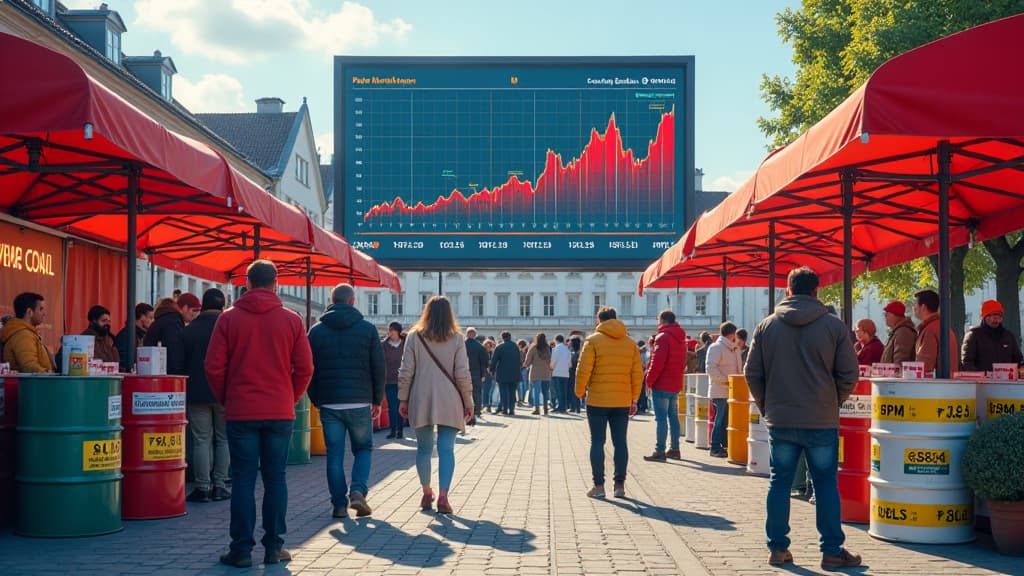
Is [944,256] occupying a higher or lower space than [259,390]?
higher

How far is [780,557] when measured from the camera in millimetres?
8750

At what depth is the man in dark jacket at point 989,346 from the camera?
1314cm

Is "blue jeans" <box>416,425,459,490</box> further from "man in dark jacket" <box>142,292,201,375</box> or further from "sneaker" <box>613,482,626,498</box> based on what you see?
"man in dark jacket" <box>142,292,201,375</box>

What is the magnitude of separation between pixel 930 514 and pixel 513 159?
20.5m

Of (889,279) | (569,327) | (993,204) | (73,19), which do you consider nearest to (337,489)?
(993,204)

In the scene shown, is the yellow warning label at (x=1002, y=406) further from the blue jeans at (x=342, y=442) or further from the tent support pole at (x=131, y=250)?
the tent support pole at (x=131, y=250)

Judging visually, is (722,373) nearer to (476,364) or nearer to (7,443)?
(476,364)

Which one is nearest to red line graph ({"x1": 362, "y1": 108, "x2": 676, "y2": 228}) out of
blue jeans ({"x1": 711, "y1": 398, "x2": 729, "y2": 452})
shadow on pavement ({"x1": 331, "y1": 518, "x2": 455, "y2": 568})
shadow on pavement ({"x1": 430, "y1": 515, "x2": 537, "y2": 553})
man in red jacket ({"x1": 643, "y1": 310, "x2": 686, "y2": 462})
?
blue jeans ({"x1": 711, "y1": 398, "x2": 729, "y2": 452})

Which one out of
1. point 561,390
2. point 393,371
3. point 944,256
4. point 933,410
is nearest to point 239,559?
point 933,410

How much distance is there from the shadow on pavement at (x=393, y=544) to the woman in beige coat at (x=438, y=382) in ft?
A: 3.32

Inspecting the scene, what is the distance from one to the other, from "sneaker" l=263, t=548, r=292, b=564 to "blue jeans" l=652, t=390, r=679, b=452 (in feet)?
30.5

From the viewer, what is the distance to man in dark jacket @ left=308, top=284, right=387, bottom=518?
37.2 feet

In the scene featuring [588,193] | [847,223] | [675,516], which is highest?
[588,193]

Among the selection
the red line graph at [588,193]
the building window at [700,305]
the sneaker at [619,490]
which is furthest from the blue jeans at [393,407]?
the building window at [700,305]
